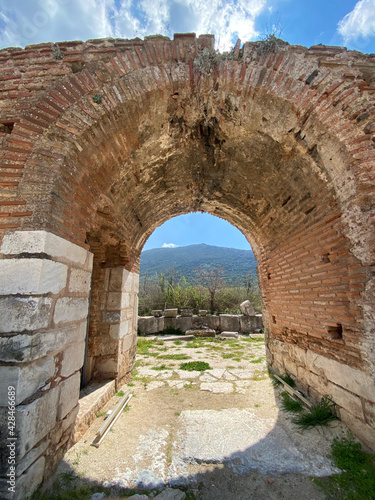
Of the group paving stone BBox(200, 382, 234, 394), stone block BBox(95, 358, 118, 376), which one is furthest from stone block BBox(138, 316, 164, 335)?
stone block BBox(95, 358, 118, 376)

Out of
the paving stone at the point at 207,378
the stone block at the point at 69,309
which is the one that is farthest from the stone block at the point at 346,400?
the stone block at the point at 69,309

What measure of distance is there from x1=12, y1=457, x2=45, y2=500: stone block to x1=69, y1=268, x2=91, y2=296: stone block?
56.2 inches

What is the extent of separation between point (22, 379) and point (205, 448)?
2.08m

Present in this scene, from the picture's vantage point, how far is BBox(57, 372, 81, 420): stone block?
221cm

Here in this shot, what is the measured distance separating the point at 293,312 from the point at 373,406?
6.05 ft

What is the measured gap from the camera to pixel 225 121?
125 inches

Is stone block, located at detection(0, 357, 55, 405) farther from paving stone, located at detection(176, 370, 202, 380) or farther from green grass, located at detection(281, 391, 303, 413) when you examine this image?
paving stone, located at detection(176, 370, 202, 380)

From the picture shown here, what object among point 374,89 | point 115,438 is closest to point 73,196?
point 115,438

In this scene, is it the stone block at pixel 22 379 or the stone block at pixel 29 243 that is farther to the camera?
the stone block at pixel 29 243

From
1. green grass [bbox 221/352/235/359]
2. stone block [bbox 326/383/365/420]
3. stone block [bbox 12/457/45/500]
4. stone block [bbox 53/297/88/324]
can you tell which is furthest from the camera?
green grass [bbox 221/352/235/359]

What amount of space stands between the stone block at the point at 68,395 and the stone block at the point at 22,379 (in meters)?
0.39

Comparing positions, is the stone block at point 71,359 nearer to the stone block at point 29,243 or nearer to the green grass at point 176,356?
the stone block at point 29,243

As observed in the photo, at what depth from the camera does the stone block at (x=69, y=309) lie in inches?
86.2

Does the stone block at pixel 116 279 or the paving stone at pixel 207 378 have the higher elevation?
the stone block at pixel 116 279
